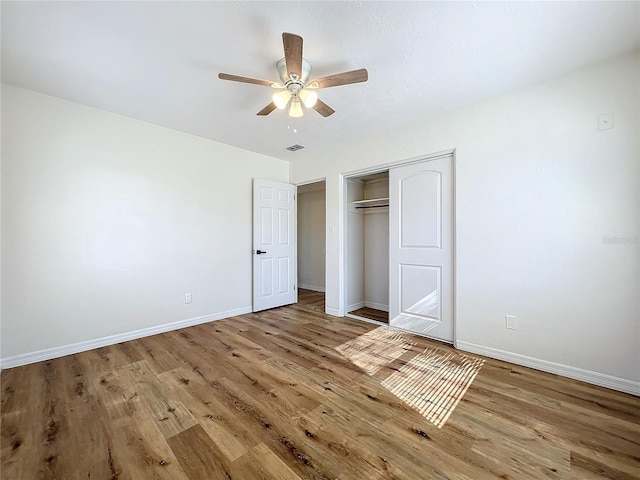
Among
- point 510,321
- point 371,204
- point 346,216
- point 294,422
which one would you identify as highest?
point 371,204

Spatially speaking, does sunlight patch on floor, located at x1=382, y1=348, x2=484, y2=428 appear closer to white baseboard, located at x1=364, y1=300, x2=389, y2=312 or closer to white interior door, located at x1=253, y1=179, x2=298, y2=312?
white baseboard, located at x1=364, y1=300, x2=389, y2=312

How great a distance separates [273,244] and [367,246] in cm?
163

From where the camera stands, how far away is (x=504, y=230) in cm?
254

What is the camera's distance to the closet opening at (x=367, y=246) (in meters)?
4.23

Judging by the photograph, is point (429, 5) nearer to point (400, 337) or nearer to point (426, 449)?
point (426, 449)

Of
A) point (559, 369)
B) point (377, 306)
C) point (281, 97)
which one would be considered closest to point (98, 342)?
point (281, 97)

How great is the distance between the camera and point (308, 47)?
1.92m

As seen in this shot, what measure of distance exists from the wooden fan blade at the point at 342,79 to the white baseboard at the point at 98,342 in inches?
129

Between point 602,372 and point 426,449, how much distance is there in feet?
5.85

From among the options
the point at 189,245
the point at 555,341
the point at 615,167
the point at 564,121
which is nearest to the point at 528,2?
the point at 564,121

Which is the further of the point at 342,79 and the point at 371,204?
the point at 371,204

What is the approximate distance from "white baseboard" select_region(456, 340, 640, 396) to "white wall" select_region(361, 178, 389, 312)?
169 cm

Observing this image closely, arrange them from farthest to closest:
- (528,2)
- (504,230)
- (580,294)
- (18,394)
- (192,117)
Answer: (192,117)
(504,230)
(580,294)
(18,394)
(528,2)

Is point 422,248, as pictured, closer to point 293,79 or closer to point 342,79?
point 342,79
